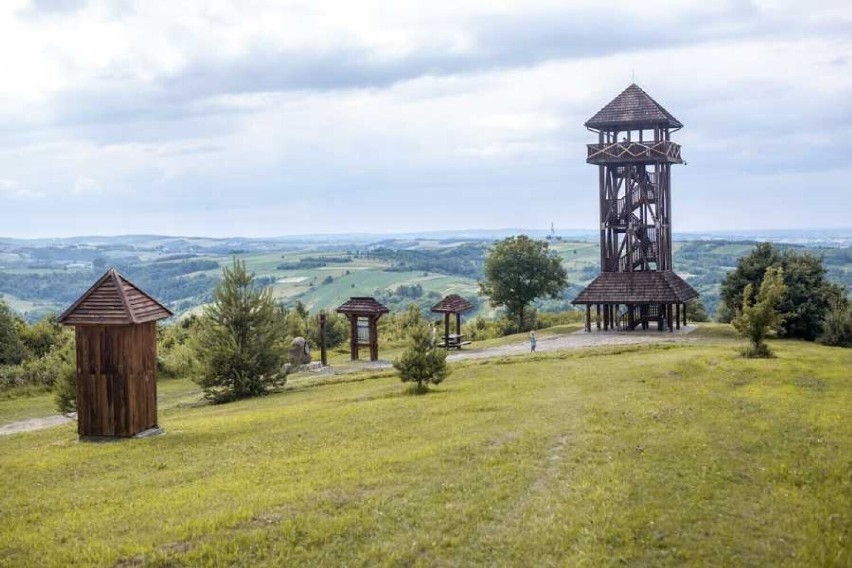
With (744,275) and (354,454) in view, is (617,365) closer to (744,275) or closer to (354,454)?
(354,454)

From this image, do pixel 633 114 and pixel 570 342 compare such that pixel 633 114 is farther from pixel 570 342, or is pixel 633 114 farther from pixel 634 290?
pixel 570 342

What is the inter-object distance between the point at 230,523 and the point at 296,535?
4.01ft

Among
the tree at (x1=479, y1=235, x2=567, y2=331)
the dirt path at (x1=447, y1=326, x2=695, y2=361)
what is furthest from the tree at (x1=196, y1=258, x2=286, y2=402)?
the tree at (x1=479, y1=235, x2=567, y2=331)

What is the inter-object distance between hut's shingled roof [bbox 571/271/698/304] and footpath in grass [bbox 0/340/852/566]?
21373mm

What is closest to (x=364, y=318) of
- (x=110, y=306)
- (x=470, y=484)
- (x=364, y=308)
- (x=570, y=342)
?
(x=364, y=308)

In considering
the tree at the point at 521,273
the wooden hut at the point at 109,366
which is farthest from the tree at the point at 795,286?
the wooden hut at the point at 109,366

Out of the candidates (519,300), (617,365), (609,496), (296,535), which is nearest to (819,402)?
(617,365)

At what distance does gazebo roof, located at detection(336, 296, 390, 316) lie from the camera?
40688 mm

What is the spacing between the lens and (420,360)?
87.4ft

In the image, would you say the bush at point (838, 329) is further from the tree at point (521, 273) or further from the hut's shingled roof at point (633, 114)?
the tree at point (521, 273)

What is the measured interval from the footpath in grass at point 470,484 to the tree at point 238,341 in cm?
770

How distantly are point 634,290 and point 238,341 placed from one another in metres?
24.3

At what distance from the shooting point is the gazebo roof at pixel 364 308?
133ft

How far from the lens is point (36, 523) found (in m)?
13.4
